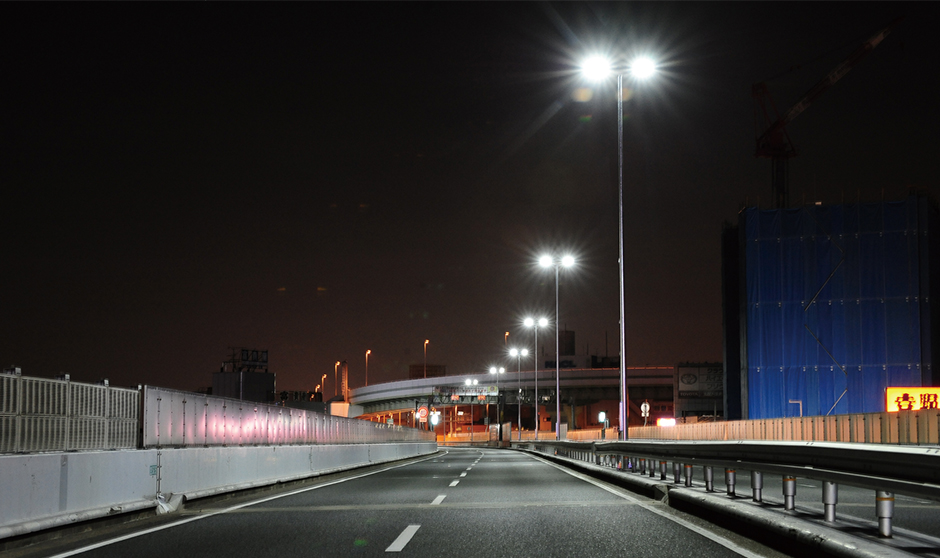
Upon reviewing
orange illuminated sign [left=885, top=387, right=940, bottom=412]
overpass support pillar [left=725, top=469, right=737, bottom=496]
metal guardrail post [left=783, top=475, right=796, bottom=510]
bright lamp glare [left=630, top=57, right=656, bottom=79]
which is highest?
bright lamp glare [left=630, top=57, right=656, bottom=79]

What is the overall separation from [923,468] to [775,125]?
110 metres

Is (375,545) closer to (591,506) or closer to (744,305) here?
(591,506)

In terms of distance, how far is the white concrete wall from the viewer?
28.0ft

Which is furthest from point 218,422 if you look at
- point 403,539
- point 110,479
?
point 403,539

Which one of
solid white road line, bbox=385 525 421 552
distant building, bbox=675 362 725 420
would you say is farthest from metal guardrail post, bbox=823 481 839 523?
distant building, bbox=675 362 725 420

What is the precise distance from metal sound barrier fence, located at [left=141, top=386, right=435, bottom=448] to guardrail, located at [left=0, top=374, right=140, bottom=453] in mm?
615

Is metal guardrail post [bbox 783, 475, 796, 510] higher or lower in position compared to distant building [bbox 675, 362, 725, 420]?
higher

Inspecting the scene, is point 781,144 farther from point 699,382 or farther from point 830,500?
point 830,500

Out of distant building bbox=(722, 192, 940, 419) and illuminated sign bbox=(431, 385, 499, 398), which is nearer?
distant building bbox=(722, 192, 940, 419)

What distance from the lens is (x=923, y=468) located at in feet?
19.3

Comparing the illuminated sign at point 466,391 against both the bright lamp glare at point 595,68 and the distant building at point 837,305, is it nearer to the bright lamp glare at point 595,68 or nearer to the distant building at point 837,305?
the distant building at point 837,305

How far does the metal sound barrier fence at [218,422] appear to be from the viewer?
494 inches

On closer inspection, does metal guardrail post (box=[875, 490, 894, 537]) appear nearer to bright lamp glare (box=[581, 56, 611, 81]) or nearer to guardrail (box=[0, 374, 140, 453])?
guardrail (box=[0, 374, 140, 453])

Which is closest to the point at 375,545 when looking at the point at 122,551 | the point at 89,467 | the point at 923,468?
the point at 122,551
